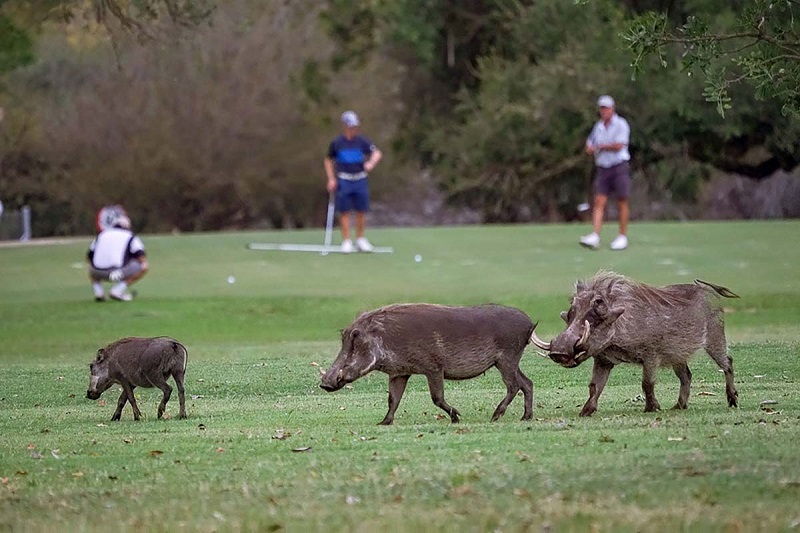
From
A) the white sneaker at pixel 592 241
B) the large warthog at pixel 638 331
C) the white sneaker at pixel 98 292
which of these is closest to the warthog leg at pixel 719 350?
the large warthog at pixel 638 331

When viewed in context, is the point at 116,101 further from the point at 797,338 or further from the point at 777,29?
the point at 777,29

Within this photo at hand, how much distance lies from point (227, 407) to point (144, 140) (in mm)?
38940

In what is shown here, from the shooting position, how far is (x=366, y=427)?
425 inches

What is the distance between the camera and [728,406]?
1151 centimetres

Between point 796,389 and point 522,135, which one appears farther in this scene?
point 522,135

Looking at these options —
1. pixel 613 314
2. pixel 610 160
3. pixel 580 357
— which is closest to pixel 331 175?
pixel 610 160

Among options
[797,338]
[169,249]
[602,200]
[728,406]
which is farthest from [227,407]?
[169,249]

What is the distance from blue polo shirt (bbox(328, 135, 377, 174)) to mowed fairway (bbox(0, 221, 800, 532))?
253 centimetres

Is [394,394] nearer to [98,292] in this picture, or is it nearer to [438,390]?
[438,390]

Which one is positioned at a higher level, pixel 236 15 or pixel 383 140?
pixel 236 15

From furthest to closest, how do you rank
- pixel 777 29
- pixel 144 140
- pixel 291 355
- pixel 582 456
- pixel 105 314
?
1. pixel 144 140
2. pixel 105 314
3. pixel 291 355
4. pixel 777 29
5. pixel 582 456

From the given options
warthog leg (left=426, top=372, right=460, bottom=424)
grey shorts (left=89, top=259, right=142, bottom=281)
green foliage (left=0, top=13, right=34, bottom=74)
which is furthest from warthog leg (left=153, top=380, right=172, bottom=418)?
green foliage (left=0, top=13, right=34, bottom=74)

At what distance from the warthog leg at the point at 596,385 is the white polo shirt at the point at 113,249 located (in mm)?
11649

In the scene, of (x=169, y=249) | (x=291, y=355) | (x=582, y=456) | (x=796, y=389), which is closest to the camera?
(x=582, y=456)
